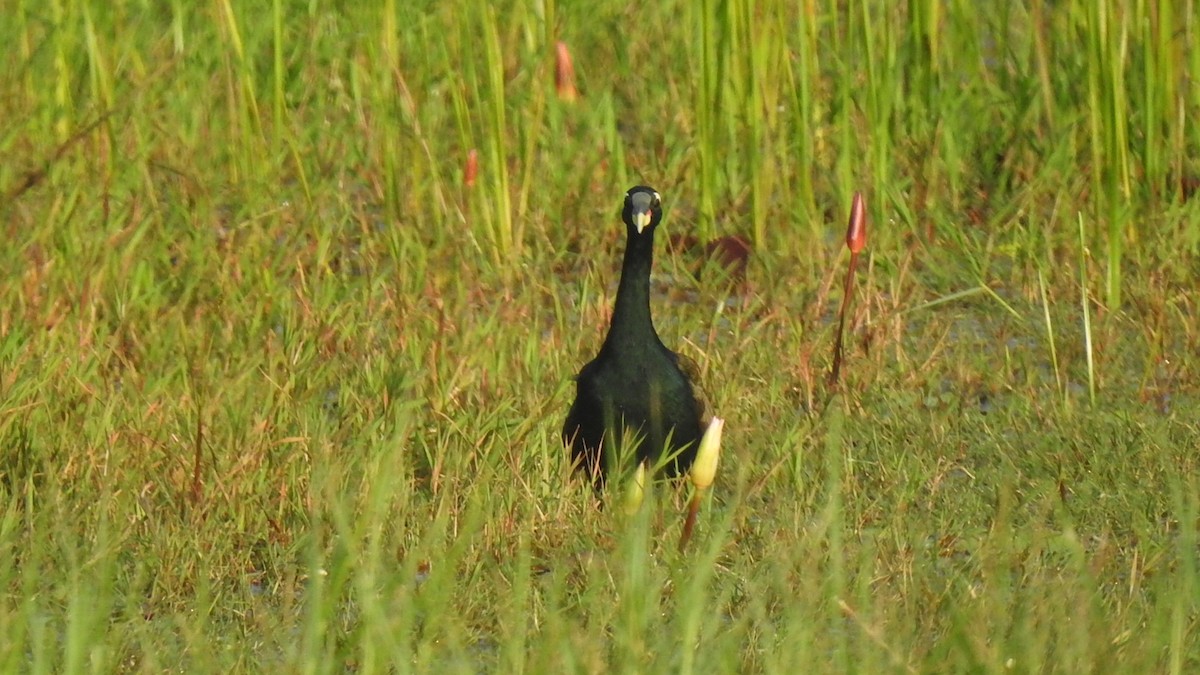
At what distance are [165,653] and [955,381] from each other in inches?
74.2

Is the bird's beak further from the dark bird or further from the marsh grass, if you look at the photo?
the marsh grass

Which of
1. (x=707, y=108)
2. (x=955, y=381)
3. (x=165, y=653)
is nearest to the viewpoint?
(x=165, y=653)

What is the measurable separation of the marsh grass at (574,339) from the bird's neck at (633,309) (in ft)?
0.63

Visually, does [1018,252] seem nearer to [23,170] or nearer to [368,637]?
[23,170]

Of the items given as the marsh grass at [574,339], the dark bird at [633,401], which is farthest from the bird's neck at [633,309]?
the marsh grass at [574,339]

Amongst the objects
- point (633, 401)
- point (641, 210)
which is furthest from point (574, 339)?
point (633, 401)

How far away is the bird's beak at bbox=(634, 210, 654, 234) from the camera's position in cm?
379

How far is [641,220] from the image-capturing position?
3791mm

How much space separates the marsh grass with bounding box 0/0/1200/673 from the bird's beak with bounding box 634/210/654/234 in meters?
0.33

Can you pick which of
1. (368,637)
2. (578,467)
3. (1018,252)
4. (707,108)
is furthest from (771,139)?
(368,637)

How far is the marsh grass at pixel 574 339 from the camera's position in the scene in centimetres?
254

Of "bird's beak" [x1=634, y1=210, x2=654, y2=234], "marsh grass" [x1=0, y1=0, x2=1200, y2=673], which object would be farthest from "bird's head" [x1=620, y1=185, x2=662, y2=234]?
"marsh grass" [x1=0, y1=0, x2=1200, y2=673]

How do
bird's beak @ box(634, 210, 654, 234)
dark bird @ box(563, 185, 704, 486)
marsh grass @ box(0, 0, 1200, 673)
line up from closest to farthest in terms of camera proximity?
marsh grass @ box(0, 0, 1200, 673) < dark bird @ box(563, 185, 704, 486) < bird's beak @ box(634, 210, 654, 234)

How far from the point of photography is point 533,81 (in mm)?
5180
